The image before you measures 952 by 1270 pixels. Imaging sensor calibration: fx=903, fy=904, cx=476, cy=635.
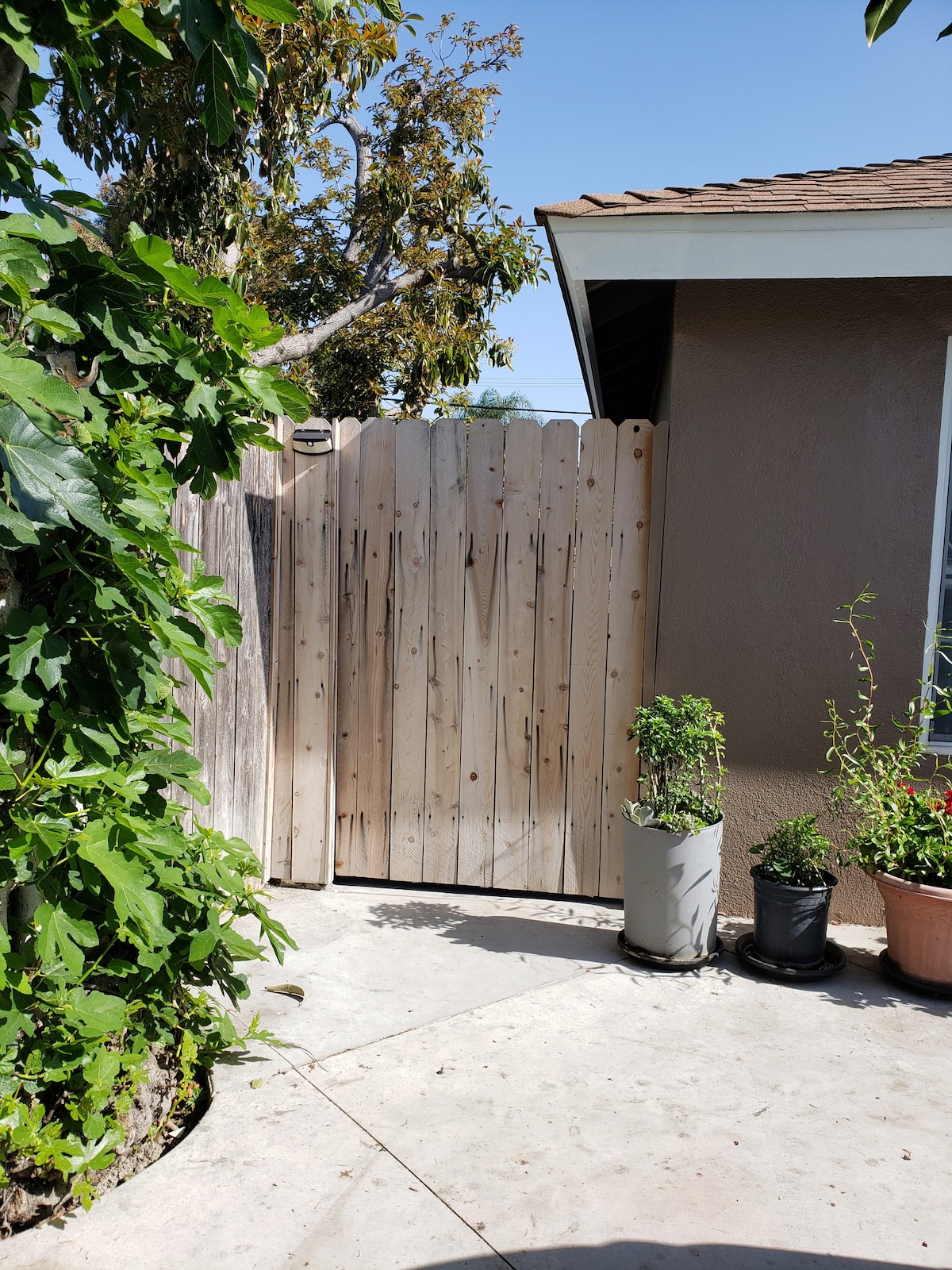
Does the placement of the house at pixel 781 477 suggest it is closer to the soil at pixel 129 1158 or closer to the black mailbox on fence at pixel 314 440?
the black mailbox on fence at pixel 314 440

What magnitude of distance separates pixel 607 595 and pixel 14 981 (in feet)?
9.10

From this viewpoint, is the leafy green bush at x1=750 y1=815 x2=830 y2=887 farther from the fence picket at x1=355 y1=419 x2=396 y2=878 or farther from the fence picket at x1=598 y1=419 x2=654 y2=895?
the fence picket at x1=355 y1=419 x2=396 y2=878

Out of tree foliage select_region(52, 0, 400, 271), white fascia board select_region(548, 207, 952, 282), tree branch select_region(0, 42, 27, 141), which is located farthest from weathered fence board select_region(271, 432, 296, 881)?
tree foliage select_region(52, 0, 400, 271)

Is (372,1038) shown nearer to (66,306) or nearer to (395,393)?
(66,306)

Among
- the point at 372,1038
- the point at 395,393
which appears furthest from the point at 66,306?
the point at 395,393

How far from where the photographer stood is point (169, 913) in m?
2.17

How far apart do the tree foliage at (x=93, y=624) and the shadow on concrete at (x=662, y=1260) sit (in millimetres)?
878

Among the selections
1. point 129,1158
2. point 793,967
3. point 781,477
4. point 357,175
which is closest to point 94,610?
point 129,1158

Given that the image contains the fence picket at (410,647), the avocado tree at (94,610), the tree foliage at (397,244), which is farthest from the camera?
the tree foliage at (397,244)

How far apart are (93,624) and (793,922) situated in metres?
2.64

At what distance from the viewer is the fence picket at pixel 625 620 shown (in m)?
3.92

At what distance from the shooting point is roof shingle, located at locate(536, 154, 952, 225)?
11.6 feet

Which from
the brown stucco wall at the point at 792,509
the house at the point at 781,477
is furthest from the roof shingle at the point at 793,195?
the brown stucco wall at the point at 792,509

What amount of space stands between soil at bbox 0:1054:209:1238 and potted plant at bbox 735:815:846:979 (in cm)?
204
